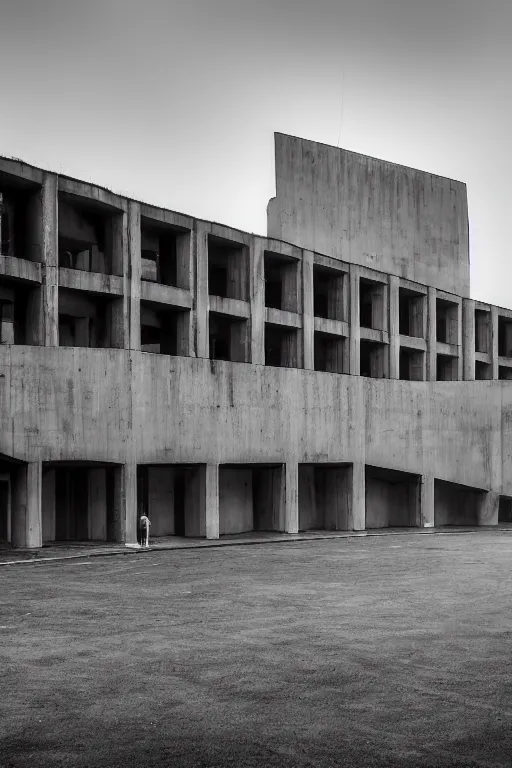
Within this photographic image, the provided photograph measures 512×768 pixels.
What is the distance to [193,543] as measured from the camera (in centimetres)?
3173

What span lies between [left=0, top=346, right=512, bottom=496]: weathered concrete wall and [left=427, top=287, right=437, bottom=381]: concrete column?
7.68 feet

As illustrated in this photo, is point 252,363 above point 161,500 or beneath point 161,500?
above

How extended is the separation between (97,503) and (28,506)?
17.1 feet

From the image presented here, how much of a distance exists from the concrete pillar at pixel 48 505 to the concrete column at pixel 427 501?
59.7 ft

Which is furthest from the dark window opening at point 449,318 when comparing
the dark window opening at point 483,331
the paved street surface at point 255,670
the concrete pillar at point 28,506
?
the paved street surface at point 255,670

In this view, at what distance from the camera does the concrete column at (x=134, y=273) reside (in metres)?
32.6

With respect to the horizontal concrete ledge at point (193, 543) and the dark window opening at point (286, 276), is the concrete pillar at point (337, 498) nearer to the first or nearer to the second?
the horizontal concrete ledge at point (193, 543)

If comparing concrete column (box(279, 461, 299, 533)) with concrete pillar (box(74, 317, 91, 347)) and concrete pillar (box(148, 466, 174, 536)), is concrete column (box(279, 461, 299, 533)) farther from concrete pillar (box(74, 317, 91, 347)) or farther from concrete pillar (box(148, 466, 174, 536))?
concrete pillar (box(74, 317, 91, 347))

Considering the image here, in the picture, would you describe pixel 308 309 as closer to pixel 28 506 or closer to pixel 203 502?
pixel 203 502

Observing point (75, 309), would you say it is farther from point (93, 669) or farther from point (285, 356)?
point (93, 669)

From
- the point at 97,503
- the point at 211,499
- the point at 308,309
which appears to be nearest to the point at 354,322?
the point at 308,309

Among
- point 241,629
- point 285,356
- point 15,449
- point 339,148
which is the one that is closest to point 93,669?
point 241,629

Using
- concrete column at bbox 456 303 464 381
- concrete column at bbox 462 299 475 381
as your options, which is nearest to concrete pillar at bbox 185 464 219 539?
concrete column at bbox 456 303 464 381

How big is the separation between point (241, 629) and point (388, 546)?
704 inches
